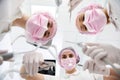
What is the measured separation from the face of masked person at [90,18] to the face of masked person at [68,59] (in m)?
0.13

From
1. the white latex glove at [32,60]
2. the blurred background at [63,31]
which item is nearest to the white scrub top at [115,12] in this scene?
the blurred background at [63,31]

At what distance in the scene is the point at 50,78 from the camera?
1.13 meters

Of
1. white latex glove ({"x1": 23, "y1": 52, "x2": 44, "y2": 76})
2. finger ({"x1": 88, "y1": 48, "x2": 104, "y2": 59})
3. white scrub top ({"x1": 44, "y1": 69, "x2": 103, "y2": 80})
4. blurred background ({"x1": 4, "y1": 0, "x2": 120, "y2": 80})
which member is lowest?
white scrub top ({"x1": 44, "y1": 69, "x2": 103, "y2": 80})

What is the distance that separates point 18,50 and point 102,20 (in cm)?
48

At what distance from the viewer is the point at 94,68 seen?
3.73 ft

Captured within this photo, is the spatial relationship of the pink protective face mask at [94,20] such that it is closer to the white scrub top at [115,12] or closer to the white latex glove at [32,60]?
the white scrub top at [115,12]

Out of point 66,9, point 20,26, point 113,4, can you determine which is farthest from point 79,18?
point 20,26

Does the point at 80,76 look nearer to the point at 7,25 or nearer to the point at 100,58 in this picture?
the point at 100,58

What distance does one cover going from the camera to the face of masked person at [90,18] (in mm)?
1096

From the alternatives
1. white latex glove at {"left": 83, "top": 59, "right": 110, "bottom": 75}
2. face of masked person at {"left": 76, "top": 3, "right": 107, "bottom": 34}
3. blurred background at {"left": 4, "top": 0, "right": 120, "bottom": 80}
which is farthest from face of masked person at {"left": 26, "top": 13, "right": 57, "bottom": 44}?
white latex glove at {"left": 83, "top": 59, "right": 110, "bottom": 75}

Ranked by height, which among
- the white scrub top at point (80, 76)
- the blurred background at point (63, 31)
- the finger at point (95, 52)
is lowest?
the white scrub top at point (80, 76)

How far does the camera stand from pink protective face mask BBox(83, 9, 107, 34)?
1094mm

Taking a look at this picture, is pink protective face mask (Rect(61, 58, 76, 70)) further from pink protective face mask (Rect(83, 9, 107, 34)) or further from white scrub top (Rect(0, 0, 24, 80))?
white scrub top (Rect(0, 0, 24, 80))

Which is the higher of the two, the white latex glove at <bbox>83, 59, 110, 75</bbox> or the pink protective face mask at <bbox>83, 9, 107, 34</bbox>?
the pink protective face mask at <bbox>83, 9, 107, 34</bbox>
